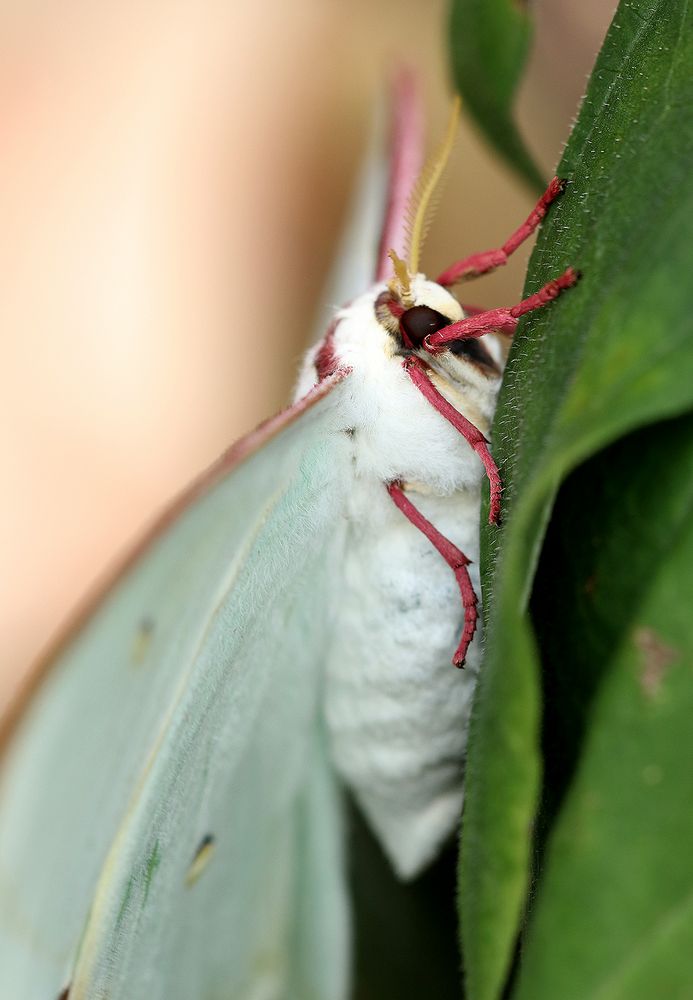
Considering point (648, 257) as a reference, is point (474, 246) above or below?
below

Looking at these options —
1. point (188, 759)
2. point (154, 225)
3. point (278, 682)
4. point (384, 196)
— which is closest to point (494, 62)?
point (384, 196)

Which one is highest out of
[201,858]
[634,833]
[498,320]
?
[498,320]

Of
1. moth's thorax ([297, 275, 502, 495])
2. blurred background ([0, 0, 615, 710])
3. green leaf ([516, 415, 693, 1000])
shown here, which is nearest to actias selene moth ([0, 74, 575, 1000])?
moth's thorax ([297, 275, 502, 495])

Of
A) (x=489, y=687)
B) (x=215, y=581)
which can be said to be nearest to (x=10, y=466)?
(x=215, y=581)

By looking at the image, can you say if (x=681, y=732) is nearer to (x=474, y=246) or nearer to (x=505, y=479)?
(x=505, y=479)

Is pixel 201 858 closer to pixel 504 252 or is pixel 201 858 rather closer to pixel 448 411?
pixel 448 411

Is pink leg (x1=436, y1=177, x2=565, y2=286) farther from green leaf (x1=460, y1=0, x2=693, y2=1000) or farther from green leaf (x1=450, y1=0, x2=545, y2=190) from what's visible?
→ green leaf (x1=450, y1=0, x2=545, y2=190)

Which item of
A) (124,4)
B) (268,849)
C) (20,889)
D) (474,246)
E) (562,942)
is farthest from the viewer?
(124,4)
